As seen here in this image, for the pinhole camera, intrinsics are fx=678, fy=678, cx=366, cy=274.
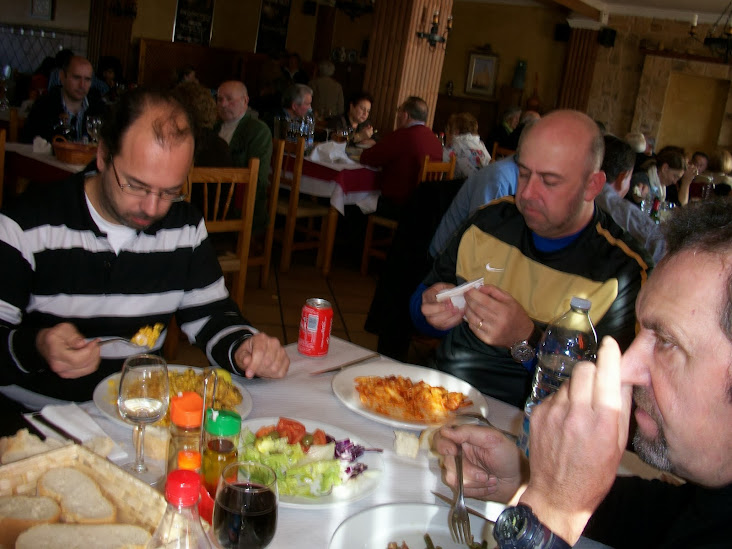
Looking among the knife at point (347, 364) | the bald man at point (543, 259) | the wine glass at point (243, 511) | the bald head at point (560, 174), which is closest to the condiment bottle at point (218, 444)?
the wine glass at point (243, 511)

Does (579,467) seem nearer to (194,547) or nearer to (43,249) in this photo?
(194,547)

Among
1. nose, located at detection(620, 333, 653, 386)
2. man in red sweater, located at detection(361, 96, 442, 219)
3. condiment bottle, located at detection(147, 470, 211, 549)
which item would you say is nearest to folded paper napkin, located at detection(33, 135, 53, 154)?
man in red sweater, located at detection(361, 96, 442, 219)

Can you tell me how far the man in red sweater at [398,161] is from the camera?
541cm

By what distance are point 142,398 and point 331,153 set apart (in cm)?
445

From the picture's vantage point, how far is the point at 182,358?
3600mm

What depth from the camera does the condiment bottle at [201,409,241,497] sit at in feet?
3.59

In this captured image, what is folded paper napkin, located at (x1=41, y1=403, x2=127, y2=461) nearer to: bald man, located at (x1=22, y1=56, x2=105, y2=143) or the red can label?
the red can label

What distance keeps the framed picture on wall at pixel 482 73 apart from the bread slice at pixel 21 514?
12463mm

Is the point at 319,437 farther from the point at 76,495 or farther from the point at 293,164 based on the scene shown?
the point at 293,164

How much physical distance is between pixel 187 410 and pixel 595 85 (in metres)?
12.2

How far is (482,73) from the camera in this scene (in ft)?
41.0

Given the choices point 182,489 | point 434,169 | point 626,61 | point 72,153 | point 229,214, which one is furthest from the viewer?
point 626,61

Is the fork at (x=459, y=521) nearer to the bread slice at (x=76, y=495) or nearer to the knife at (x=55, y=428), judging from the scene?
the bread slice at (x=76, y=495)

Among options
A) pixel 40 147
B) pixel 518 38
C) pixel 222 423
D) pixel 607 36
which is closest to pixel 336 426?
pixel 222 423
